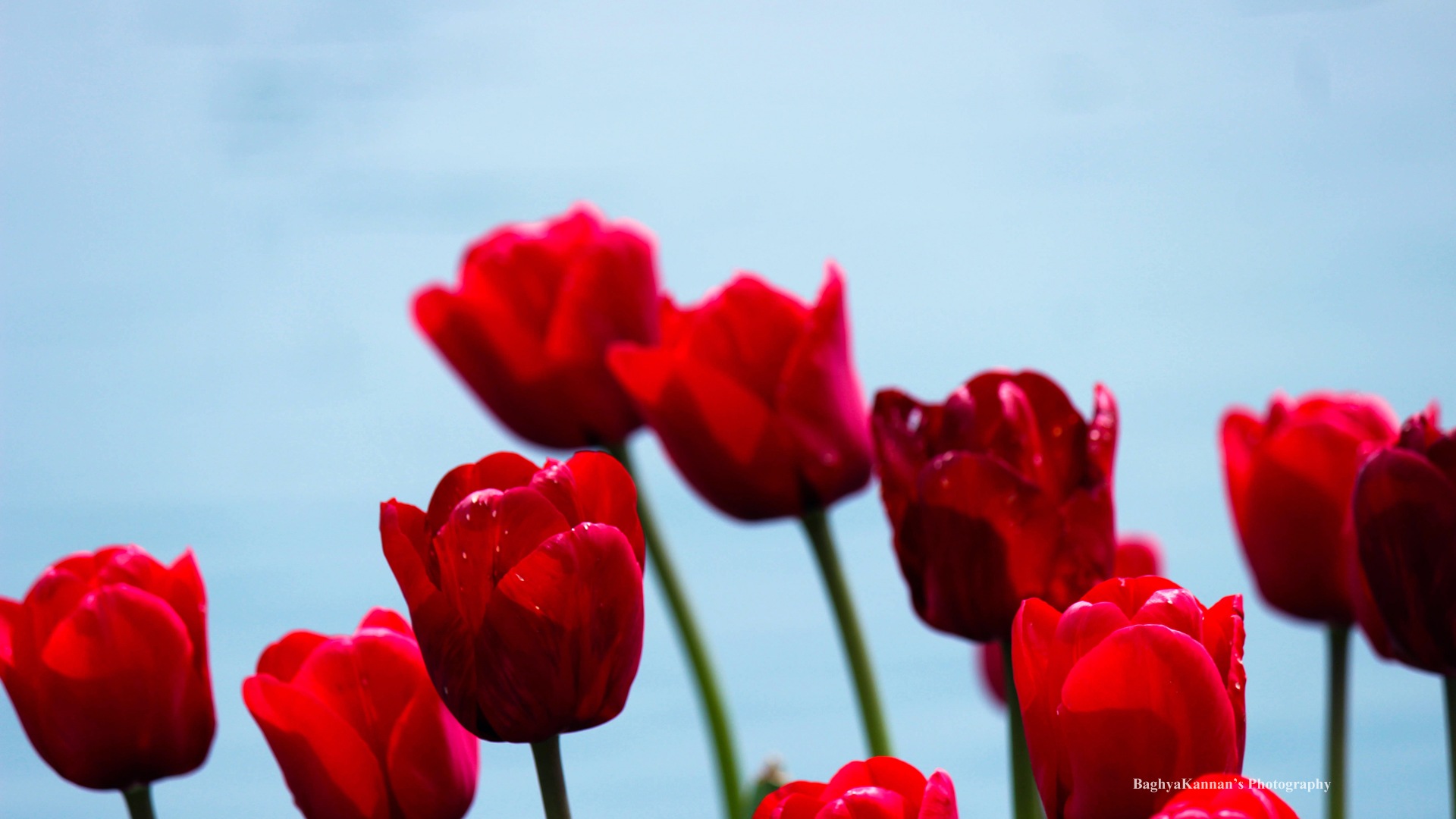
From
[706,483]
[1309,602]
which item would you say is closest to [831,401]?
[706,483]

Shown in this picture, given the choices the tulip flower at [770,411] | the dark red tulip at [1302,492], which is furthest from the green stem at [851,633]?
the dark red tulip at [1302,492]

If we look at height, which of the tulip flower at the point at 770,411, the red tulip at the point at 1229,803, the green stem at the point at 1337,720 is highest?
the tulip flower at the point at 770,411

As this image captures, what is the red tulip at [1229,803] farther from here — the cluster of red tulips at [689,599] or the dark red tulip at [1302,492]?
the dark red tulip at [1302,492]

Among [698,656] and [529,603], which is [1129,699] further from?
[698,656]

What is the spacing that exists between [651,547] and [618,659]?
0.18m

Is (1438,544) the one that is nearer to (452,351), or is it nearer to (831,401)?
(831,401)

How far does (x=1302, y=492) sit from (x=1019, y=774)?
5.0 inches

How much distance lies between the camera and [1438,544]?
11.3 inches

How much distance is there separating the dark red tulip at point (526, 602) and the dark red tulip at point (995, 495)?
Answer: 0.08 meters

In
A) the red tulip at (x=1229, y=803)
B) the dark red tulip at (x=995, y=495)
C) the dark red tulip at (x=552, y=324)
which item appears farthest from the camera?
the dark red tulip at (x=552, y=324)

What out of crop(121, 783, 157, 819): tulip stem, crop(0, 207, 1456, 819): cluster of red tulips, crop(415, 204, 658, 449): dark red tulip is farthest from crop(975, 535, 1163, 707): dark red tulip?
A: crop(121, 783, 157, 819): tulip stem

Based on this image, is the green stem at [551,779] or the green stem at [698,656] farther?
the green stem at [698,656]

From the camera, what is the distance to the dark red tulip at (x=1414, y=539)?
29 centimetres

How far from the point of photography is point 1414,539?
0.29 meters
